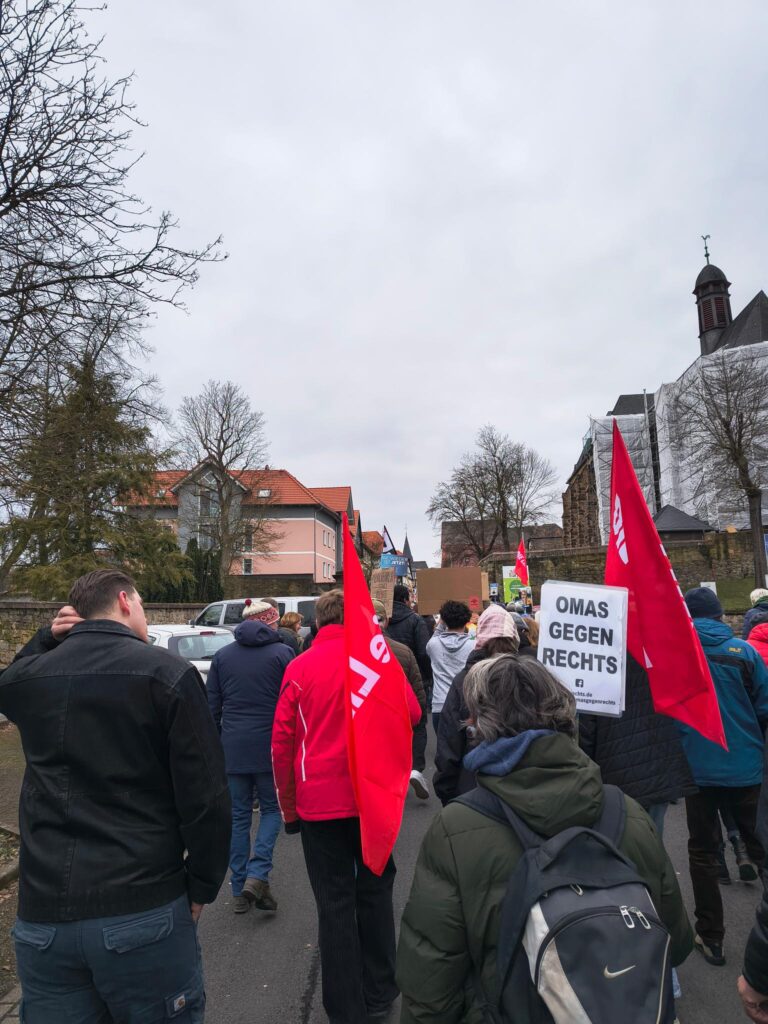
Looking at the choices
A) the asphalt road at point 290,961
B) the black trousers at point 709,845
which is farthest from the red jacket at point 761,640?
the black trousers at point 709,845

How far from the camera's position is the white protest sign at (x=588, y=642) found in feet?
11.6

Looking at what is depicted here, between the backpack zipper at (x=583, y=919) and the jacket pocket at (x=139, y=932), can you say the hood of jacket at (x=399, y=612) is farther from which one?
the backpack zipper at (x=583, y=919)

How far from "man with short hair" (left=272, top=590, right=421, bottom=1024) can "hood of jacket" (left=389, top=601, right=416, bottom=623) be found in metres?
4.32

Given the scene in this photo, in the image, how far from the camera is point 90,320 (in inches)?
279

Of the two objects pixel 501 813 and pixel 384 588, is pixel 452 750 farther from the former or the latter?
pixel 384 588

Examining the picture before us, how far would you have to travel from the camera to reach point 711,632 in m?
4.06

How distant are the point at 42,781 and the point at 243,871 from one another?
310 centimetres

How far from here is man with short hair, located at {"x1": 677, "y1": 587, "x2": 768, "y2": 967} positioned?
3783 millimetres

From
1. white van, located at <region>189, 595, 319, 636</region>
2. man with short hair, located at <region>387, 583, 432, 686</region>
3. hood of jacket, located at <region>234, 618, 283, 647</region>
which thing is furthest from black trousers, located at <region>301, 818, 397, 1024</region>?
white van, located at <region>189, 595, 319, 636</region>

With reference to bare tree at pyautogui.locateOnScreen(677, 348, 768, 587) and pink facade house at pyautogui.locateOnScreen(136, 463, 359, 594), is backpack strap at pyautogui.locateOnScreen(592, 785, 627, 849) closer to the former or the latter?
pink facade house at pyautogui.locateOnScreen(136, 463, 359, 594)

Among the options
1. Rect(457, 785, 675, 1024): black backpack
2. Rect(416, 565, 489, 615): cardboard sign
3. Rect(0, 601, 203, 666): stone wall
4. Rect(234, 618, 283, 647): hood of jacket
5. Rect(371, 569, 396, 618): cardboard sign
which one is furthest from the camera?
Rect(0, 601, 203, 666): stone wall

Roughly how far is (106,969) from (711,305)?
62.2m

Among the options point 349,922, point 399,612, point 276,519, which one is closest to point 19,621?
point 399,612

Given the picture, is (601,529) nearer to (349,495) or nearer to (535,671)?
(349,495)
